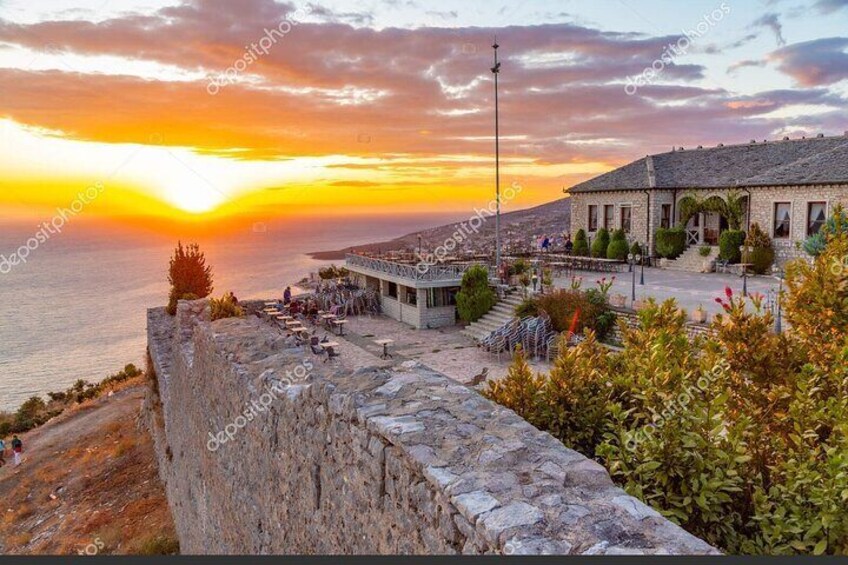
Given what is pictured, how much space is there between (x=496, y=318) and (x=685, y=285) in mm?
Result: 8202

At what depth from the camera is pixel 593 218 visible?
35438 millimetres

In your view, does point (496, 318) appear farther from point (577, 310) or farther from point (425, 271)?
point (577, 310)

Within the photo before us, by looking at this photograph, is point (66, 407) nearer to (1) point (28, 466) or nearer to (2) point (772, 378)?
(1) point (28, 466)

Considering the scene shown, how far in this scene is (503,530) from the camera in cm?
277

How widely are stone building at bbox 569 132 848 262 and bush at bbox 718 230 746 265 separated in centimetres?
94

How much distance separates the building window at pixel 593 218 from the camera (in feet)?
115

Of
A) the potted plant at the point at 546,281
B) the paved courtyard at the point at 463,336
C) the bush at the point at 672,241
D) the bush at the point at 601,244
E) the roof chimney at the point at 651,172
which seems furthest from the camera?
the bush at the point at 601,244

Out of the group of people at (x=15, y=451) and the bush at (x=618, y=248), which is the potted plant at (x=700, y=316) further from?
the group of people at (x=15, y=451)

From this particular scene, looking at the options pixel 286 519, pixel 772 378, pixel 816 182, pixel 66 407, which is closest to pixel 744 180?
pixel 816 182

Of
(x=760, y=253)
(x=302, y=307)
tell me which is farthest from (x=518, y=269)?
(x=760, y=253)

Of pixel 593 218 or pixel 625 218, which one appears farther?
pixel 593 218

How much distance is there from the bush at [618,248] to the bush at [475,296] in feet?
35.0

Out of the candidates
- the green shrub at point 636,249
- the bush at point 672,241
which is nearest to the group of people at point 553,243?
the green shrub at point 636,249

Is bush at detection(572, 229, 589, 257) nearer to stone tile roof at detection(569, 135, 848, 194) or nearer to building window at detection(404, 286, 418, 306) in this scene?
stone tile roof at detection(569, 135, 848, 194)
